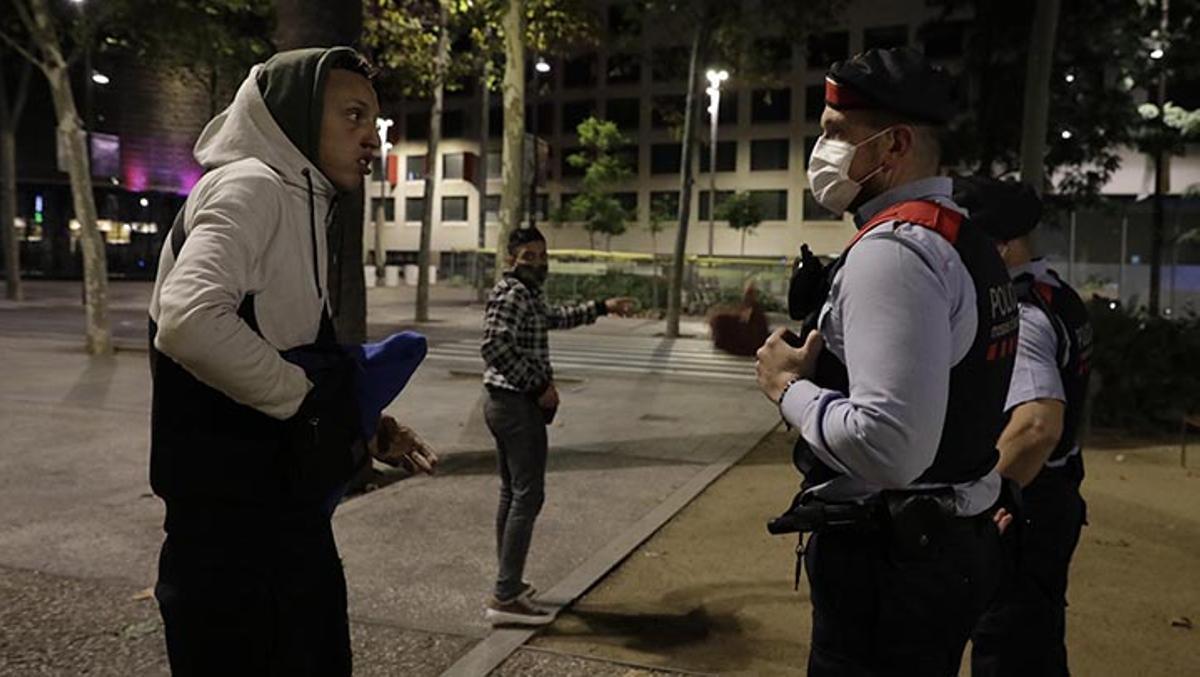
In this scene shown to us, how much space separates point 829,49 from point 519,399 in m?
54.1

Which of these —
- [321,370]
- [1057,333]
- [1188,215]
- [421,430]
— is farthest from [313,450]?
[1188,215]

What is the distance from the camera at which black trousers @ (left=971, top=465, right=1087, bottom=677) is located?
2982mm

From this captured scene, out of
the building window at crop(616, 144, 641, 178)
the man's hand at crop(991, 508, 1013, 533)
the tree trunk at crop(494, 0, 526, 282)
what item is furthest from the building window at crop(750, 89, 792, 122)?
the man's hand at crop(991, 508, 1013, 533)

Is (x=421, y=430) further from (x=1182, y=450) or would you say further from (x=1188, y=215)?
(x=1188, y=215)

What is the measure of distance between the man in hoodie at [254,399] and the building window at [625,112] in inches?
2306

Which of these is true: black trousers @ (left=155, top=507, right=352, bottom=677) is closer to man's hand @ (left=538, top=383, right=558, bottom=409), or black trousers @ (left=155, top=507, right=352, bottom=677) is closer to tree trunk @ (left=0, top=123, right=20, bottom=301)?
man's hand @ (left=538, top=383, right=558, bottom=409)

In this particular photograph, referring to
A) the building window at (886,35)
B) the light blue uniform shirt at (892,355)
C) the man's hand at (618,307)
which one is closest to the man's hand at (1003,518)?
the light blue uniform shirt at (892,355)

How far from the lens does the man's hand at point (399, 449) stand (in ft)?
8.29

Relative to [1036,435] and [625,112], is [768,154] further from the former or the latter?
[1036,435]

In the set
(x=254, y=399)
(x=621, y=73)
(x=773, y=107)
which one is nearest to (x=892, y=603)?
(x=254, y=399)

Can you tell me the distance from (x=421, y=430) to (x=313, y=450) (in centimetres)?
803

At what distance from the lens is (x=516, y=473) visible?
184 inches

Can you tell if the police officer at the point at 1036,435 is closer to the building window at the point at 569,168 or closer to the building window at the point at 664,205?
the building window at the point at 664,205

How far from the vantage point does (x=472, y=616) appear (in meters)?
4.69
